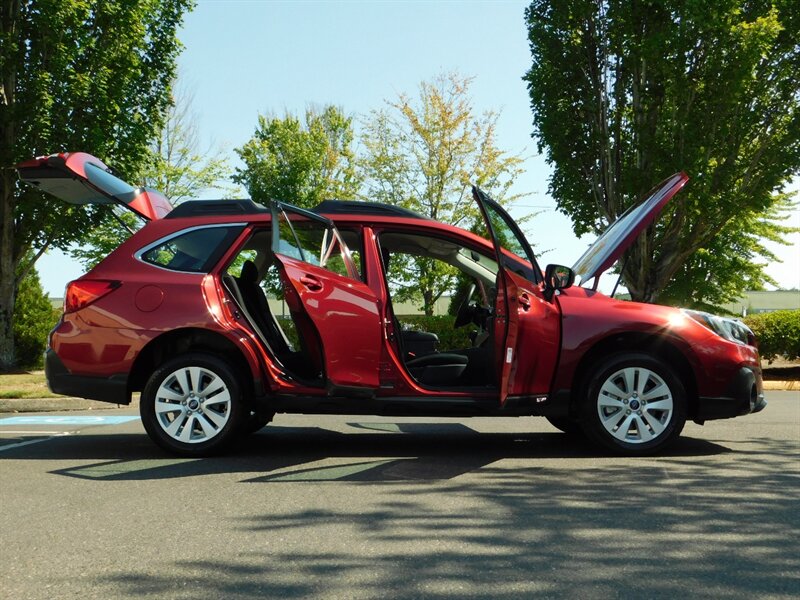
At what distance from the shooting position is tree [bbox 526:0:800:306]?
17188 millimetres

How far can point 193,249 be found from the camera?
253 inches

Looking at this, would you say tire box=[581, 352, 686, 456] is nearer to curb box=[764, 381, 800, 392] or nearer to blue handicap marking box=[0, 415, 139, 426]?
blue handicap marking box=[0, 415, 139, 426]

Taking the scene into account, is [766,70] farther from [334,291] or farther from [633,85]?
[334,291]

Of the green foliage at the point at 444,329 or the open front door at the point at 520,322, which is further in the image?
the green foliage at the point at 444,329

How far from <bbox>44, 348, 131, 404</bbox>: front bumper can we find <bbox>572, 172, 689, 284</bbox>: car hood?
374 cm

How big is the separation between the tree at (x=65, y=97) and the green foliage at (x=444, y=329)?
813cm

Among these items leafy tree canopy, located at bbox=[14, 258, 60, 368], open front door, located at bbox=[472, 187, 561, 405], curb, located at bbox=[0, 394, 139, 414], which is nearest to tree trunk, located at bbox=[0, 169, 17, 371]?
leafy tree canopy, located at bbox=[14, 258, 60, 368]

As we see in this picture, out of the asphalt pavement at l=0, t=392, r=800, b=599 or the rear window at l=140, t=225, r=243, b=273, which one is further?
the rear window at l=140, t=225, r=243, b=273

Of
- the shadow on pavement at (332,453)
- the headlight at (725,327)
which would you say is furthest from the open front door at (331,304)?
the headlight at (725,327)

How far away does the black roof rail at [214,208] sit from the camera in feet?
21.4

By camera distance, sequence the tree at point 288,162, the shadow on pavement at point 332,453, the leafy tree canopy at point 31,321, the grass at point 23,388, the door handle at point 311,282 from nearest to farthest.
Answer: the shadow on pavement at point 332,453
the door handle at point 311,282
the grass at point 23,388
the leafy tree canopy at point 31,321
the tree at point 288,162

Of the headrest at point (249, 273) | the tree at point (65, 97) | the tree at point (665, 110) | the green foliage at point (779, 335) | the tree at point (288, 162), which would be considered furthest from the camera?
the tree at point (288, 162)

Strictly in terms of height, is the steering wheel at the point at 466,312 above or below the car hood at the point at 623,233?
below

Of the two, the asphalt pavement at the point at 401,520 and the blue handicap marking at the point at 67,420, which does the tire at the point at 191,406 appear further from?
the blue handicap marking at the point at 67,420
